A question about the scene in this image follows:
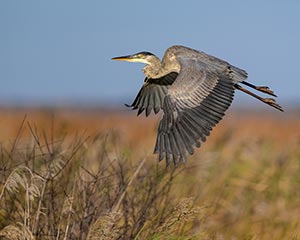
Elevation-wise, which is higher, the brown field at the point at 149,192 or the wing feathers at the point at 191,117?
the wing feathers at the point at 191,117

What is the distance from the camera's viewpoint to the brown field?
6.05 metres

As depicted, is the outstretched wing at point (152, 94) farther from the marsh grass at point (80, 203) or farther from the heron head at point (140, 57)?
the marsh grass at point (80, 203)

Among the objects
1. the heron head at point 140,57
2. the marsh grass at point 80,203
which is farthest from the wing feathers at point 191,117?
the heron head at point 140,57

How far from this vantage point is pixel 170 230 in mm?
6066

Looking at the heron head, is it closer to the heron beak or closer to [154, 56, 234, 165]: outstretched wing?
the heron beak

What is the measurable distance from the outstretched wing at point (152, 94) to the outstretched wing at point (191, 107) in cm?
51

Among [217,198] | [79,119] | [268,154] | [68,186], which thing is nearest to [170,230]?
[68,186]

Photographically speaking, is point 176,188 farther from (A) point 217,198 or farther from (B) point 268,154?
(B) point 268,154

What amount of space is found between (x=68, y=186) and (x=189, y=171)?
8.25 ft

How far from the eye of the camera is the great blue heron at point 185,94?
21.0 ft

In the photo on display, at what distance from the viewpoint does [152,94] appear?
24.5 feet

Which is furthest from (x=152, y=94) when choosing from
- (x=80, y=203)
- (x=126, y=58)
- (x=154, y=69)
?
(x=80, y=203)

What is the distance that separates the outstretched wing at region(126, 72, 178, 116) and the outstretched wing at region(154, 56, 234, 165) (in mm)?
514

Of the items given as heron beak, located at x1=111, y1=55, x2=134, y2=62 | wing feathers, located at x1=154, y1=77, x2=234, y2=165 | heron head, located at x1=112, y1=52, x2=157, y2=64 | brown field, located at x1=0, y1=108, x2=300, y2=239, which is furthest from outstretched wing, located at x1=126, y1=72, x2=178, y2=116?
wing feathers, located at x1=154, y1=77, x2=234, y2=165
